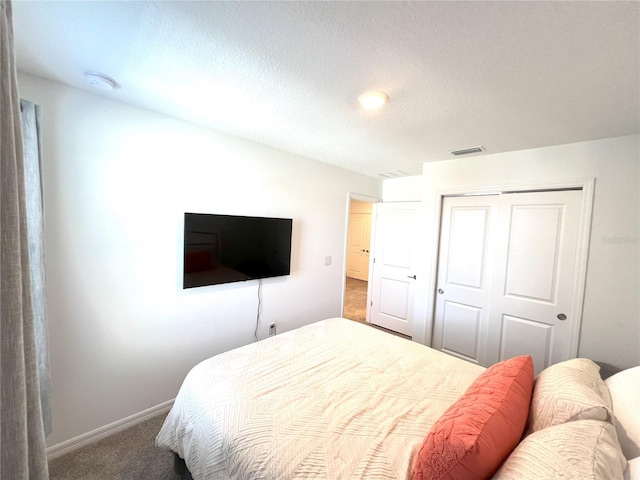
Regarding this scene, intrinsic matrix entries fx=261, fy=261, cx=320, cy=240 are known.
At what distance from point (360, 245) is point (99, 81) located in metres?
6.27

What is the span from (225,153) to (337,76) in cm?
133

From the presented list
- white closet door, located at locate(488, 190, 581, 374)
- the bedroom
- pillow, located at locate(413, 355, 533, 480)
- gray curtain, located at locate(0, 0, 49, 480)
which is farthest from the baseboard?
white closet door, located at locate(488, 190, 581, 374)

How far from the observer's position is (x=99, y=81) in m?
1.53

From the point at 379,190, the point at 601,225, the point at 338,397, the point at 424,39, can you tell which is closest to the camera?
the point at 424,39

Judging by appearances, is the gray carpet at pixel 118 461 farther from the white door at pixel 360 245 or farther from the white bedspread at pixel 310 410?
the white door at pixel 360 245

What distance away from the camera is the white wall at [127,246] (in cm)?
164

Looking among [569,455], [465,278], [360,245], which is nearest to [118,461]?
[569,455]

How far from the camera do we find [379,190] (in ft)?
13.4

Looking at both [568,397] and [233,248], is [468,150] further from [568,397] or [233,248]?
[233,248]

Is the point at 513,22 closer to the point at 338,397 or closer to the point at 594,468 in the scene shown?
the point at 594,468

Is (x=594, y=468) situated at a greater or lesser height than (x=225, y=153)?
lesser

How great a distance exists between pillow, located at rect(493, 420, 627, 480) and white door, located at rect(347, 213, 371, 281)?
6.21 meters

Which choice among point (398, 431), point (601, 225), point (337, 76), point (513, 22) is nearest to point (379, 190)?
point (601, 225)

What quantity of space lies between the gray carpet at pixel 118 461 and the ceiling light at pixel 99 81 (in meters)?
2.33
